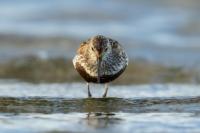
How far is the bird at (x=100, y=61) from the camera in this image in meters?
10.9

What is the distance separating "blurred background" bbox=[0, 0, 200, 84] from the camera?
15.8m

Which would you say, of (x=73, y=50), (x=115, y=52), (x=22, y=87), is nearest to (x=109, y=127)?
(x=115, y=52)

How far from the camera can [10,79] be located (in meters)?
14.8

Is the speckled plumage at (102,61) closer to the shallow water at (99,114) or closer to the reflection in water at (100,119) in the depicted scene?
the shallow water at (99,114)

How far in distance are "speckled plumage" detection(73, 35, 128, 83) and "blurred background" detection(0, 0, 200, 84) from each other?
3.47 metres

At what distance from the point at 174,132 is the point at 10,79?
695 centimetres

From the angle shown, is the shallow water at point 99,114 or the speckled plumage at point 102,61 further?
the speckled plumage at point 102,61

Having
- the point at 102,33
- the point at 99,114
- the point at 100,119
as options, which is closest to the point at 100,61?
the point at 99,114

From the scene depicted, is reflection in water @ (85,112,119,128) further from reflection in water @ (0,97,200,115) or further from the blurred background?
the blurred background

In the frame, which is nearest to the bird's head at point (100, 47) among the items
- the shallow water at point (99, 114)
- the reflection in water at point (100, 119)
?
the shallow water at point (99, 114)

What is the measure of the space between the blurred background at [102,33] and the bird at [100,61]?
136 inches

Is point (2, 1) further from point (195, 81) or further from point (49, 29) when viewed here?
point (195, 81)

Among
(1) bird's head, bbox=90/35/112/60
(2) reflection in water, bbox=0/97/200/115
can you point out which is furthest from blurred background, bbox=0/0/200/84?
(2) reflection in water, bbox=0/97/200/115

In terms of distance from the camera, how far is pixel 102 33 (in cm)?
2062
